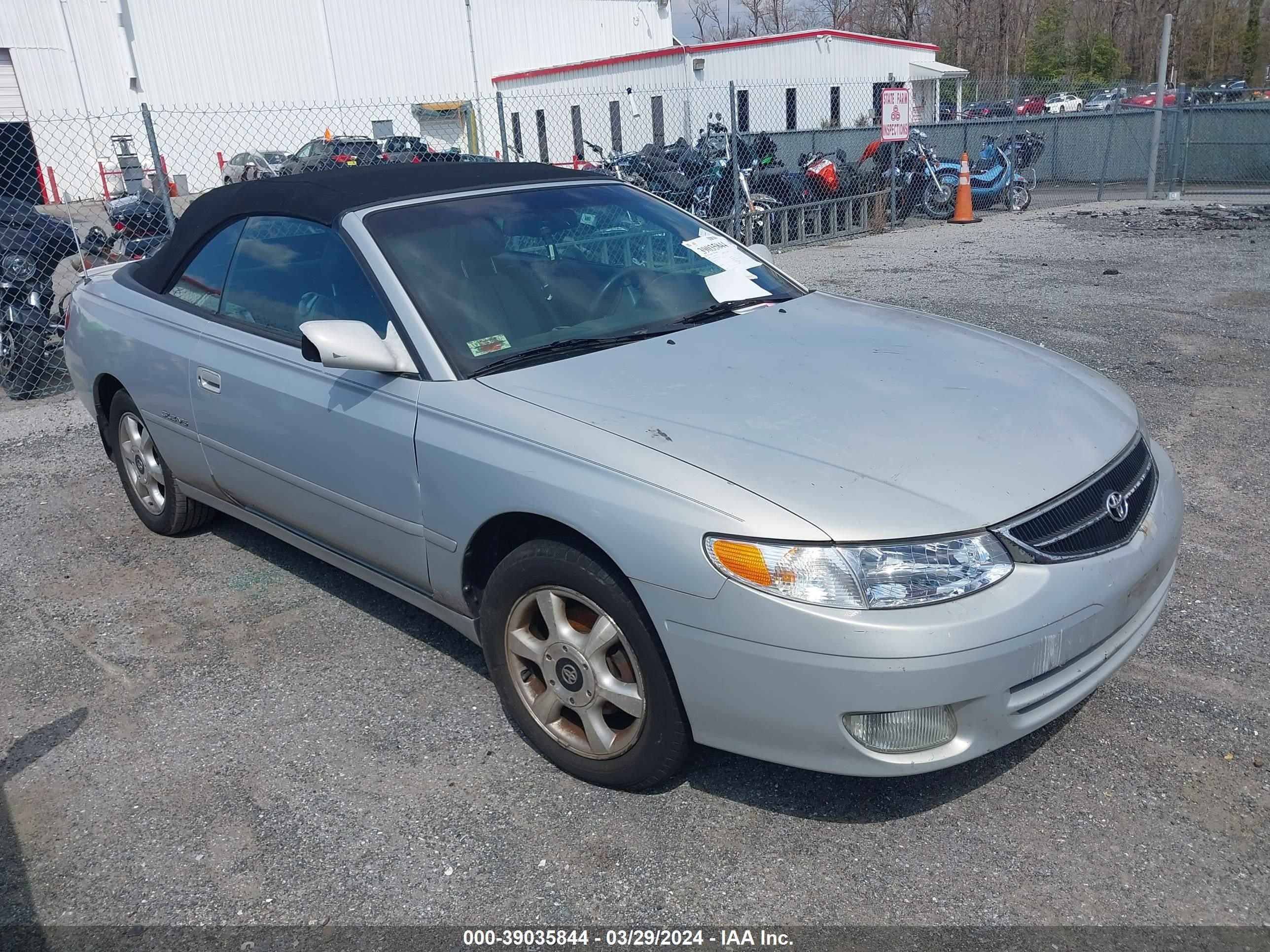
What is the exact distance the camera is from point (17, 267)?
8.30 m

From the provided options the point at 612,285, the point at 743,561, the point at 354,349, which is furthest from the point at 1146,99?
the point at 743,561

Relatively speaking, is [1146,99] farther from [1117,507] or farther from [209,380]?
[209,380]

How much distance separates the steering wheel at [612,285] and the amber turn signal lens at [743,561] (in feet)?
4.37

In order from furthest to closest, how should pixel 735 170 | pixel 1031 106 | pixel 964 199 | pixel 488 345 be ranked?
pixel 1031 106, pixel 964 199, pixel 735 170, pixel 488 345

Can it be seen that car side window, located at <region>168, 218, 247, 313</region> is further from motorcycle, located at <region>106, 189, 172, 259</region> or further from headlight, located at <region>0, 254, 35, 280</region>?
motorcycle, located at <region>106, 189, 172, 259</region>

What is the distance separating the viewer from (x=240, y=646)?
3.92 meters

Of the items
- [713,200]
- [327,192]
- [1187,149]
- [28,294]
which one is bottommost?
[1187,149]

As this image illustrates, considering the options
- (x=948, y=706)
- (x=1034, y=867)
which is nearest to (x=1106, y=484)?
(x=948, y=706)

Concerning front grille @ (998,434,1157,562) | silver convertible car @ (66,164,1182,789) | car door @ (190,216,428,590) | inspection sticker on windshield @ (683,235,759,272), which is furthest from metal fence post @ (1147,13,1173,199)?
car door @ (190,216,428,590)

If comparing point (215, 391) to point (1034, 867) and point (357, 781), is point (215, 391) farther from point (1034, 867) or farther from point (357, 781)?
point (1034, 867)

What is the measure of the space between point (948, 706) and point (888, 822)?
0.53 metres

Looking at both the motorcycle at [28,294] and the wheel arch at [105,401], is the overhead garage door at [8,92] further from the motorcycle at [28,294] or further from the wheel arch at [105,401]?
the wheel arch at [105,401]

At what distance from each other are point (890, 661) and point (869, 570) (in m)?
0.21

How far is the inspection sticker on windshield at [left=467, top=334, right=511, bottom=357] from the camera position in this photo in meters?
3.19
